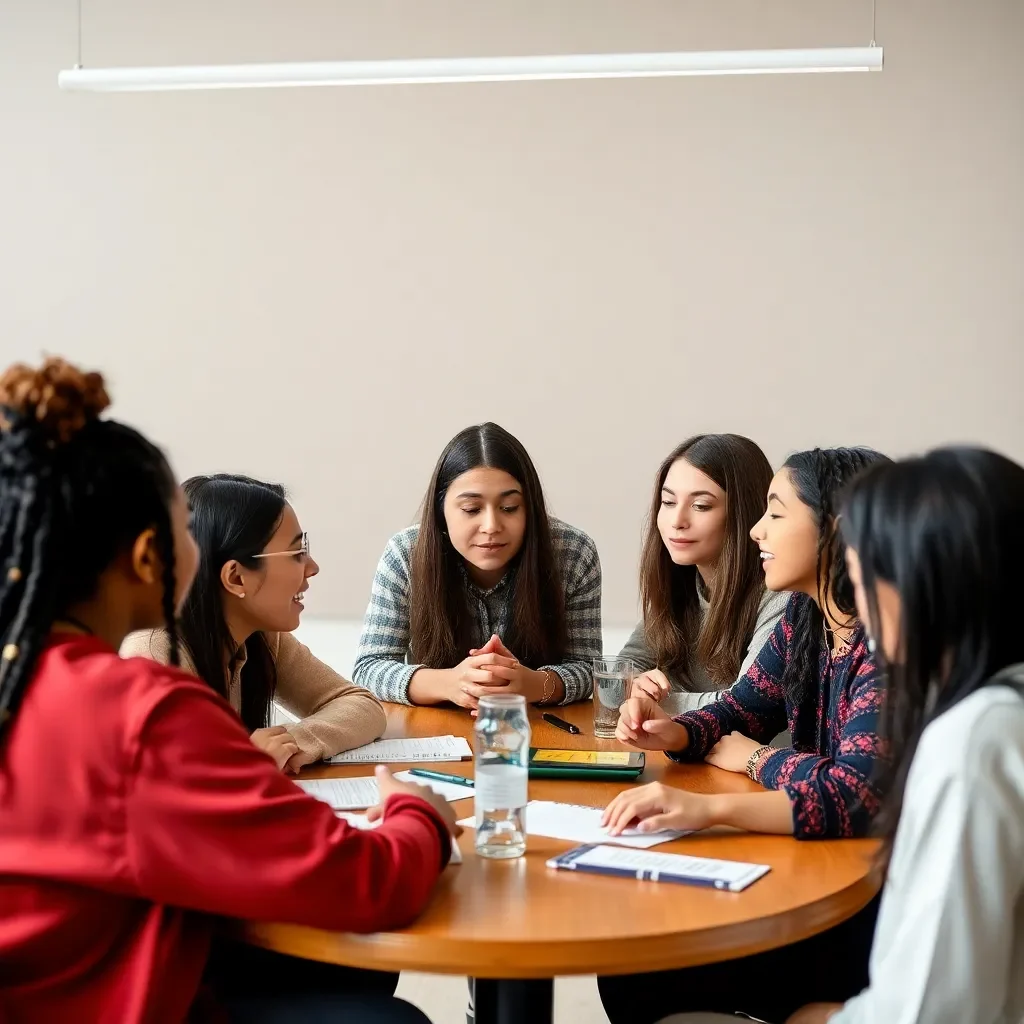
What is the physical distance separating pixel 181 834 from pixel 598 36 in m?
3.16

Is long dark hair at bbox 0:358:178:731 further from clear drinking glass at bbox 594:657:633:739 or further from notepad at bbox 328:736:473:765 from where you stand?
clear drinking glass at bbox 594:657:633:739

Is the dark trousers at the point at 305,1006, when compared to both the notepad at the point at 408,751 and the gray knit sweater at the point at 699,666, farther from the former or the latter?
the gray knit sweater at the point at 699,666

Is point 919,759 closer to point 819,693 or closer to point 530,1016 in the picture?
point 530,1016

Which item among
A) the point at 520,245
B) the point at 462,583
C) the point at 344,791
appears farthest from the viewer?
the point at 520,245

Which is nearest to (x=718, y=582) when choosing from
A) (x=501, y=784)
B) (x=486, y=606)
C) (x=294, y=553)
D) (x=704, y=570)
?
(x=704, y=570)

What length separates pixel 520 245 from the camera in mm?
3771

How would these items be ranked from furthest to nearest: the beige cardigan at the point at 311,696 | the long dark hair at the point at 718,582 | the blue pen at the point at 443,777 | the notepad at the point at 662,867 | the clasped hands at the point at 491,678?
the long dark hair at the point at 718,582
the clasped hands at the point at 491,678
the beige cardigan at the point at 311,696
the blue pen at the point at 443,777
the notepad at the point at 662,867

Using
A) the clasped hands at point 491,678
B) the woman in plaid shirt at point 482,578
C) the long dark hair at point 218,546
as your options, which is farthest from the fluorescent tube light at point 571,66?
the clasped hands at point 491,678

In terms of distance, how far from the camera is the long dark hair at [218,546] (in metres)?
1.94

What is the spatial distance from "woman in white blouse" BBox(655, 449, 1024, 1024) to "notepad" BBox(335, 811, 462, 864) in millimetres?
452

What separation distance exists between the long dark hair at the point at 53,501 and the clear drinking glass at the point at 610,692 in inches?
44.6

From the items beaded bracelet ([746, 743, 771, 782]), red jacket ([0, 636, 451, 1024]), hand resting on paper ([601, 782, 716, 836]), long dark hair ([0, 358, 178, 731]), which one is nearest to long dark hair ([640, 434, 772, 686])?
beaded bracelet ([746, 743, 771, 782])

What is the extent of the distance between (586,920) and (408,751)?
83 cm

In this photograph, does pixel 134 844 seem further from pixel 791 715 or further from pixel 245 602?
pixel 791 715
